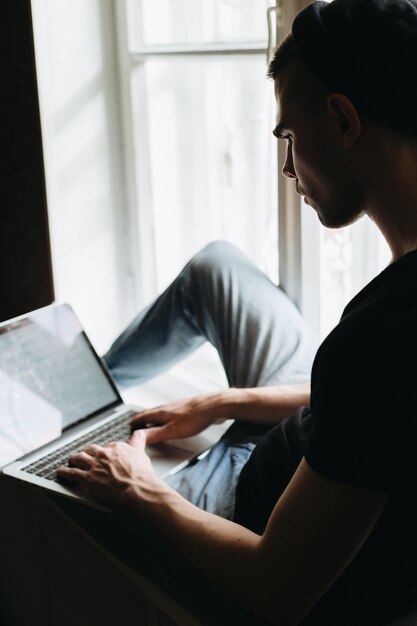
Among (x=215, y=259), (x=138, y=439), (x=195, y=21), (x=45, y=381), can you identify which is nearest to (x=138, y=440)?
(x=138, y=439)

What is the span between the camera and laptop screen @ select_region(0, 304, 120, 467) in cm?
144

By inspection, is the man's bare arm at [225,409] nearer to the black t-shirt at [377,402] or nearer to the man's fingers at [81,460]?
the man's fingers at [81,460]

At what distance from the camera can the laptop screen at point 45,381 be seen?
144 centimetres

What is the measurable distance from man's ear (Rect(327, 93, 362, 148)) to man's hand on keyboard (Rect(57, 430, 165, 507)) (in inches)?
20.7

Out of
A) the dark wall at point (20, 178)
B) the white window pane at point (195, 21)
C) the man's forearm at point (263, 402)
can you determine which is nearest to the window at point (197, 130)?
the white window pane at point (195, 21)

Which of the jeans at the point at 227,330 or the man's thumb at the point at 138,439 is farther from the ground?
the jeans at the point at 227,330

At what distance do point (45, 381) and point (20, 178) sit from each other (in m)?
0.60

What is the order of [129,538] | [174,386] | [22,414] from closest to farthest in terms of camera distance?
[129,538]
[22,414]
[174,386]

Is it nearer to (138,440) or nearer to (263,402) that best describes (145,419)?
(138,440)

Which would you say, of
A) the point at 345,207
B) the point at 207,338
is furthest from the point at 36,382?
the point at 345,207

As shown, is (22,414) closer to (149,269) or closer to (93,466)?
(93,466)

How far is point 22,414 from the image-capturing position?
1448 mm

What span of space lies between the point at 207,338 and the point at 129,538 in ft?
2.06

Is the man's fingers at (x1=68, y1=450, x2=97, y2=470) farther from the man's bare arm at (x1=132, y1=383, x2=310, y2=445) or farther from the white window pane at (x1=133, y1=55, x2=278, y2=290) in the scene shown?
the white window pane at (x1=133, y1=55, x2=278, y2=290)
